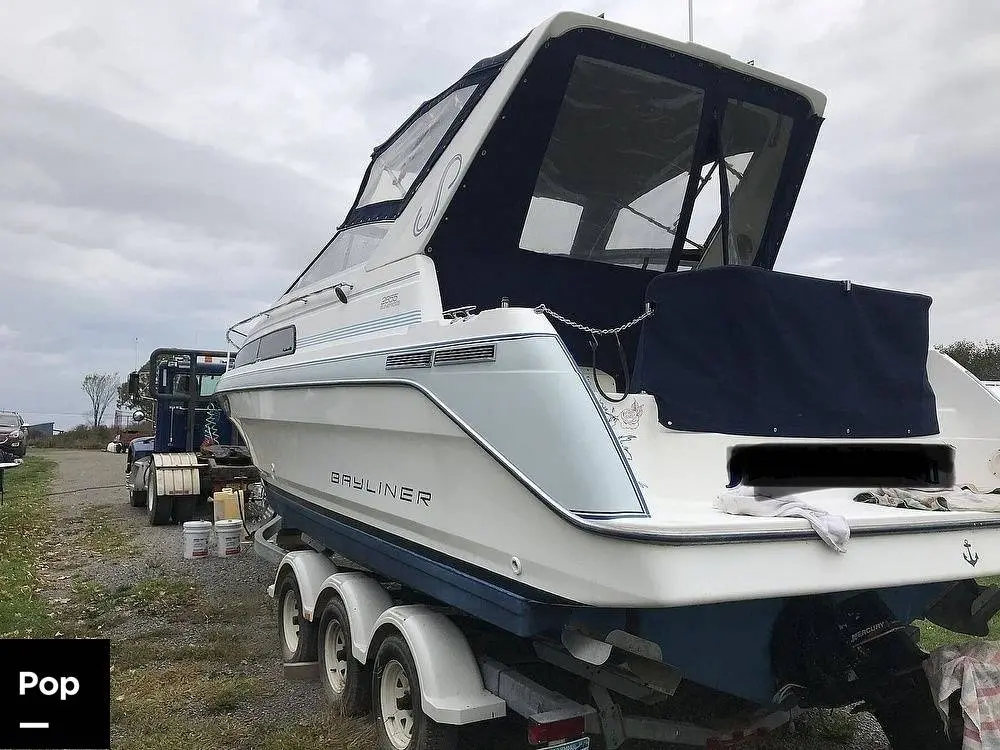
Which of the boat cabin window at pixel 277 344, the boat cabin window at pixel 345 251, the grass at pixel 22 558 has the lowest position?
the grass at pixel 22 558

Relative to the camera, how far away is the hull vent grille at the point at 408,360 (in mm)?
2857

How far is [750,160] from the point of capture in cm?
418

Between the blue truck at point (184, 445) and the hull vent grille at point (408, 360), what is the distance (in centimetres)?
684

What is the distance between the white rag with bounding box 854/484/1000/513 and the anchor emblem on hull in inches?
7.5

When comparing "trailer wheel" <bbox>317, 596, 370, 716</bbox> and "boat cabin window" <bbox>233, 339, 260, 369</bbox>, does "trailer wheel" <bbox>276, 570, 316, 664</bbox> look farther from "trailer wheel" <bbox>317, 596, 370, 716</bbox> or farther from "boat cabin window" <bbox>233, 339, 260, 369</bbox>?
"boat cabin window" <bbox>233, 339, 260, 369</bbox>

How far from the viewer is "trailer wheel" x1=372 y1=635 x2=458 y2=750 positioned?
2803 mm

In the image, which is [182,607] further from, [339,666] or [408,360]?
[408,360]

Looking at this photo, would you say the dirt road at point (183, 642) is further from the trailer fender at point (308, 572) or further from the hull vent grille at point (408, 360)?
the hull vent grille at point (408, 360)

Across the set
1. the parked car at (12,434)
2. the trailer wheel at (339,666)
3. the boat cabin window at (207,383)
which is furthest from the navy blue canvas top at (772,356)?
the parked car at (12,434)

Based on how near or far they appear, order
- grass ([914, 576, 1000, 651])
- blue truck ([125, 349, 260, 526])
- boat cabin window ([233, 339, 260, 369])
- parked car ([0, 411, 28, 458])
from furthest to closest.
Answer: parked car ([0, 411, 28, 458])
blue truck ([125, 349, 260, 526])
boat cabin window ([233, 339, 260, 369])
grass ([914, 576, 1000, 651])

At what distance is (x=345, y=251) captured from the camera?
4508mm

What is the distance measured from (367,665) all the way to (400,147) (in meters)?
2.74

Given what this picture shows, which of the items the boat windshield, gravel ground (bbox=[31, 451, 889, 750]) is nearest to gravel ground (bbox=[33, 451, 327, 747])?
gravel ground (bbox=[31, 451, 889, 750])

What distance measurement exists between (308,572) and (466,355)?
2191 mm
